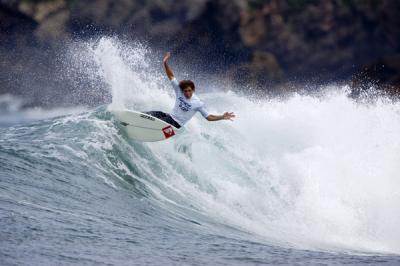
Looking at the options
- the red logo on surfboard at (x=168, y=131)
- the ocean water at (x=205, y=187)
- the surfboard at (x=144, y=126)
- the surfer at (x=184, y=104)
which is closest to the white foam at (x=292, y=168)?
the ocean water at (x=205, y=187)

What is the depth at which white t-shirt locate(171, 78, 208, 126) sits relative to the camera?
36.0ft

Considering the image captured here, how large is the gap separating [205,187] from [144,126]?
157 cm

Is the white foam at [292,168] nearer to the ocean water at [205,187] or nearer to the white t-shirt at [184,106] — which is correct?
the ocean water at [205,187]

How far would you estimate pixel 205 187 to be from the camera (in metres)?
11.8

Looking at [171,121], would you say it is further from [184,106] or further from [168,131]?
[184,106]

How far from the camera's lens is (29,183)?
9602 millimetres

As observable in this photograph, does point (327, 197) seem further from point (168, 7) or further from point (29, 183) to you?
point (168, 7)

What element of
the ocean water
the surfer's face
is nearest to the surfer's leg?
the surfer's face

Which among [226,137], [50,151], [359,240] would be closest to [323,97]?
[226,137]

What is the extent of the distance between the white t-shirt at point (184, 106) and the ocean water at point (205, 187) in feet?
3.92

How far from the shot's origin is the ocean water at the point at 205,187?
7891 mm

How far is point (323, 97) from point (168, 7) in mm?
18892

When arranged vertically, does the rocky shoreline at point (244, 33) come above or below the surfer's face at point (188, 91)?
→ above

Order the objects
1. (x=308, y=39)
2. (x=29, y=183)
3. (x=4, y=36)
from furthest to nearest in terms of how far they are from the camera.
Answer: (x=308, y=39), (x=4, y=36), (x=29, y=183)
